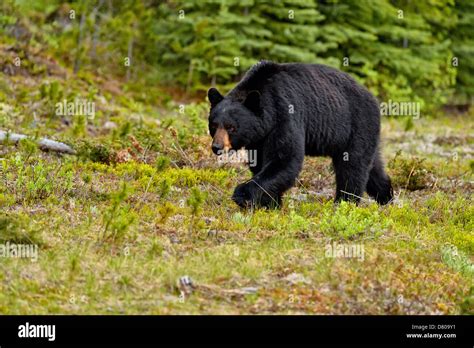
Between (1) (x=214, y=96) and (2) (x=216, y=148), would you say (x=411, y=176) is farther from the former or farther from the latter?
(2) (x=216, y=148)

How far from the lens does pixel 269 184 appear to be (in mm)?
8875

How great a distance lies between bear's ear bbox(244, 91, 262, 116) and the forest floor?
3.48 ft

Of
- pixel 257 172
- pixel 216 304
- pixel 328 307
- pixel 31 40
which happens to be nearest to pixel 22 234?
pixel 216 304

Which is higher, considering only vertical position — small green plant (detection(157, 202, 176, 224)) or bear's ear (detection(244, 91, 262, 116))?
bear's ear (detection(244, 91, 262, 116))

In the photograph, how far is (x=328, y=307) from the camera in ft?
20.2

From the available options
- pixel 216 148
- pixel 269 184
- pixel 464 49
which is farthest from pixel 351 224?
pixel 464 49

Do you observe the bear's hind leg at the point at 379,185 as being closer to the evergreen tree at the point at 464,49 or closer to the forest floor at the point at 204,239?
the forest floor at the point at 204,239

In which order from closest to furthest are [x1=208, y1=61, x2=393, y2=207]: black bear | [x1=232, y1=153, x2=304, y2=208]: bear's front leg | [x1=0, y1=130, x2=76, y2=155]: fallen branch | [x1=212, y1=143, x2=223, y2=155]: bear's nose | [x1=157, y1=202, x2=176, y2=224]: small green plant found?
1. [x1=157, y1=202, x2=176, y2=224]: small green plant
2. [x1=212, y1=143, x2=223, y2=155]: bear's nose
3. [x1=232, y1=153, x2=304, y2=208]: bear's front leg
4. [x1=208, y1=61, x2=393, y2=207]: black bear
5. [x1=0, y1=130, x2=76, y2=155]: fallen branch

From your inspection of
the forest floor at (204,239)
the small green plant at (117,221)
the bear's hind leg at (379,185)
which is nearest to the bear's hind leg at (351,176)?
the forest floor at (204,239)

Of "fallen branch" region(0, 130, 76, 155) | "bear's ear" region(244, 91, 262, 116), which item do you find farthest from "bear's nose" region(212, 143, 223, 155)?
"fallen branch" region(0, 130, 76, 155)

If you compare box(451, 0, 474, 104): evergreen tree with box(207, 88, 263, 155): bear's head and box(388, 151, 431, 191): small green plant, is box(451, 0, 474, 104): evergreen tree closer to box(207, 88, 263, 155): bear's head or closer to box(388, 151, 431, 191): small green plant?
box(388, 151, 431, 191): small green plant

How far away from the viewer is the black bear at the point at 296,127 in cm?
887

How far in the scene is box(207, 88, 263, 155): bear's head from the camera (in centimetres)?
879

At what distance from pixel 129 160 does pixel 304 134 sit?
253 cm
